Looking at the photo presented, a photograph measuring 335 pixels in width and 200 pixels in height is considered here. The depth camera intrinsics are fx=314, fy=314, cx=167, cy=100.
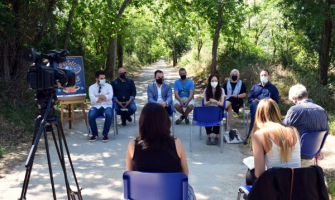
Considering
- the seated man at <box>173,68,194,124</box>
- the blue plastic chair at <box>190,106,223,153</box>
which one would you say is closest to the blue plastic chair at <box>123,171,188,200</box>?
the blue plastic chair at <box>190,106,223,153</box>

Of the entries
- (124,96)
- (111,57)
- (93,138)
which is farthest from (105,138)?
(111,57)

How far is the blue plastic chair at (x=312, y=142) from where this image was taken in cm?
408

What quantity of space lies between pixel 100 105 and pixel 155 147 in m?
4.67

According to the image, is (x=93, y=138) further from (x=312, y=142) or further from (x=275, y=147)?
(x=275, y=147)

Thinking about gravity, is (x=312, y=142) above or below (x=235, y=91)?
below

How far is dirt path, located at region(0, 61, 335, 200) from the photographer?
4.14 metres

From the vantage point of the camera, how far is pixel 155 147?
2.61 m

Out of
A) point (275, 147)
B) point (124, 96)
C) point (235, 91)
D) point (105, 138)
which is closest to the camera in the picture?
point (275, 147)

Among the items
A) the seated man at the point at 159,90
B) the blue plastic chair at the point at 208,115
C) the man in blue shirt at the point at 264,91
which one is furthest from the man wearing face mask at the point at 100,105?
the man in blue shirt at the point at 264,91

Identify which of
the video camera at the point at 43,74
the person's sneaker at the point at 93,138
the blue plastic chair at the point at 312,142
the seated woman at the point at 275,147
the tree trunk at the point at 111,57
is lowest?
the person's sneaker at the point at 93,138

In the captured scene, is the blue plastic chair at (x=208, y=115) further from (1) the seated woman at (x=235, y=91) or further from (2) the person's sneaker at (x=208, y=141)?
(1) the seated woman at (x=235, y=91)

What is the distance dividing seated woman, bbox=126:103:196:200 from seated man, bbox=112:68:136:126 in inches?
200

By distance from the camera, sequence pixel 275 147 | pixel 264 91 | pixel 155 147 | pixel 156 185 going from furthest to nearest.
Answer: pixel 264 91 → pixel 275 147 → pixel 155 147 → pixel 156 185

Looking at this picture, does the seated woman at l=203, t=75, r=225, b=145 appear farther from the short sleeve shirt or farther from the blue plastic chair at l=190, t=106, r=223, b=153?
the short sleeve shirt
